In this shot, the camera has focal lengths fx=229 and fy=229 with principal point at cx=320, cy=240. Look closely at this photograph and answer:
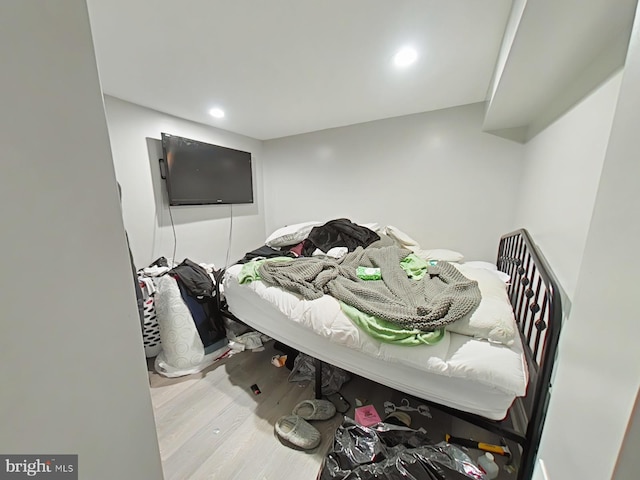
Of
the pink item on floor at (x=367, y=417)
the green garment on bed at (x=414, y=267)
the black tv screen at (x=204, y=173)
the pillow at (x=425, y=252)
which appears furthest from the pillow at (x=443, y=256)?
the black tv screen at (x=204, y=173)

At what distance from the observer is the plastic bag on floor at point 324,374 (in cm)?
152

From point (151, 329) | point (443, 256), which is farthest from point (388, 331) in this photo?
point (151, 329)

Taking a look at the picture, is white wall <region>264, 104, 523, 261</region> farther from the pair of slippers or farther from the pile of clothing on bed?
the pair of slippers

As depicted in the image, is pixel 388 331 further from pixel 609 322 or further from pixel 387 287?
pixel 609 322

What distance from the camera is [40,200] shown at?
40cm

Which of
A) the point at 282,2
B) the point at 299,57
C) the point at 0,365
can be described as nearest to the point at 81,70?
the point at 0,365

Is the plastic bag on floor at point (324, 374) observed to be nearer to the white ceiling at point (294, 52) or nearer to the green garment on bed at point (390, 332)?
the green garment on bed at point (390, 332)

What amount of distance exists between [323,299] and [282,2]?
149 centimetres

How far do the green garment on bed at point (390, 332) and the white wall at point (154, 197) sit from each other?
89.5 inches

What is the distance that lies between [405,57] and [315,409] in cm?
230

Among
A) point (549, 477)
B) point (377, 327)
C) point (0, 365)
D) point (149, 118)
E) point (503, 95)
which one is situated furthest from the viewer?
point (149, 118)

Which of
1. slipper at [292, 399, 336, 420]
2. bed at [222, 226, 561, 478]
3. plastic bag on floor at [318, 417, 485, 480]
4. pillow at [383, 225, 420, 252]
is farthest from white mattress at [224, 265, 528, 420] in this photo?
pillow at [383, 225, 420, 252]

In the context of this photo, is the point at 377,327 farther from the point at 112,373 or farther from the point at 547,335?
the point at 112,373

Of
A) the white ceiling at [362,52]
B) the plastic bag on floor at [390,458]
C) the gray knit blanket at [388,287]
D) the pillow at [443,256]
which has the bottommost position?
the plastic bag on floor at [390,458]
